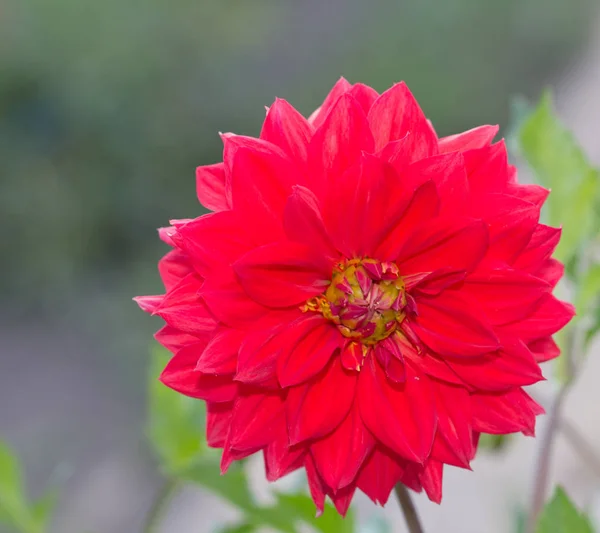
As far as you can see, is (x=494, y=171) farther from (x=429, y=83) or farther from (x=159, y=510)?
(x=429, y=83)

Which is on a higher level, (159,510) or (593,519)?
(159,510)

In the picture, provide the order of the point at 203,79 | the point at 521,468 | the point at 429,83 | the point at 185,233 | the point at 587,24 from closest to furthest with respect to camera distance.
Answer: the point at 185,233 < the point at 521,468 < the point at 203,79 < the point at 429,83 < the point at 587,24

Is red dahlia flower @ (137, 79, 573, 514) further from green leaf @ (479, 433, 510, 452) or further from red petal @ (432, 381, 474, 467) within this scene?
green leaf @ (479, 433, 510, 452)

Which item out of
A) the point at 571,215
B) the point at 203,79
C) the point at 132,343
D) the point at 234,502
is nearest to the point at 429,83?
the point at 203,79

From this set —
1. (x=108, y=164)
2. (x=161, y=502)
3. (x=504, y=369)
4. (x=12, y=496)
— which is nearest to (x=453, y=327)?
(x=504, y=369)

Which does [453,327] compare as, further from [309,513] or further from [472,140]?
[309,513]

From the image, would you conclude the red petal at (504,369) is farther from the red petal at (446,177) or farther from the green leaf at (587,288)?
the green leaf at (587,288)

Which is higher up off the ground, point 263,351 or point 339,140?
point 339,140
